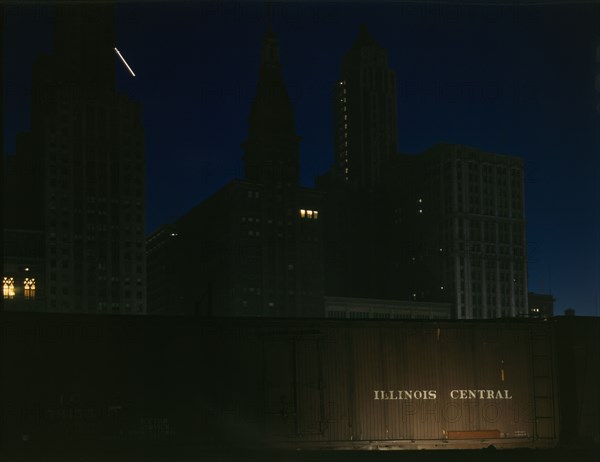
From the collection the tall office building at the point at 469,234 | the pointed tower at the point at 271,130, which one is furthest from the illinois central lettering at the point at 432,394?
the pointed tower at the point at 271,130

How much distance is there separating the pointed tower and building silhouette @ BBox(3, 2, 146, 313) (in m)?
21.2

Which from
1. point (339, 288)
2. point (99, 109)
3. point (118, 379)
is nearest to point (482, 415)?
point (118, 379)

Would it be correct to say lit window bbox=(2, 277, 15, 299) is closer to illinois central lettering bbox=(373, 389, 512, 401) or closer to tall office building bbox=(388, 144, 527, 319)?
tall office building bbox=(388, 144, 527, 319)

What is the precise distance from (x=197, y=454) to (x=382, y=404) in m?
5.18

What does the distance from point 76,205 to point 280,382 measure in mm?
113989

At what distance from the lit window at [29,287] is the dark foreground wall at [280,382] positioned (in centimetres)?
10134

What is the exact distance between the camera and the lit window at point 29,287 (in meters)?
114

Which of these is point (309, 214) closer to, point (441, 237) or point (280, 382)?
point (441, 237)

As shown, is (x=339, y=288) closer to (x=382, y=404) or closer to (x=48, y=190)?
(x=48, y=190)

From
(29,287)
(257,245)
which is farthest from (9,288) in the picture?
(257,245)

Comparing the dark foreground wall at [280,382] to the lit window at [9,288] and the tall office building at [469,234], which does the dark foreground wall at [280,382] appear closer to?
the lit window at [9,288]

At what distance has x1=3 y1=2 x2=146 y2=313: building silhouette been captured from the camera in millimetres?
118812

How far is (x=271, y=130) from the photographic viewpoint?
14888 cm

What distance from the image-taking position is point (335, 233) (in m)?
167
